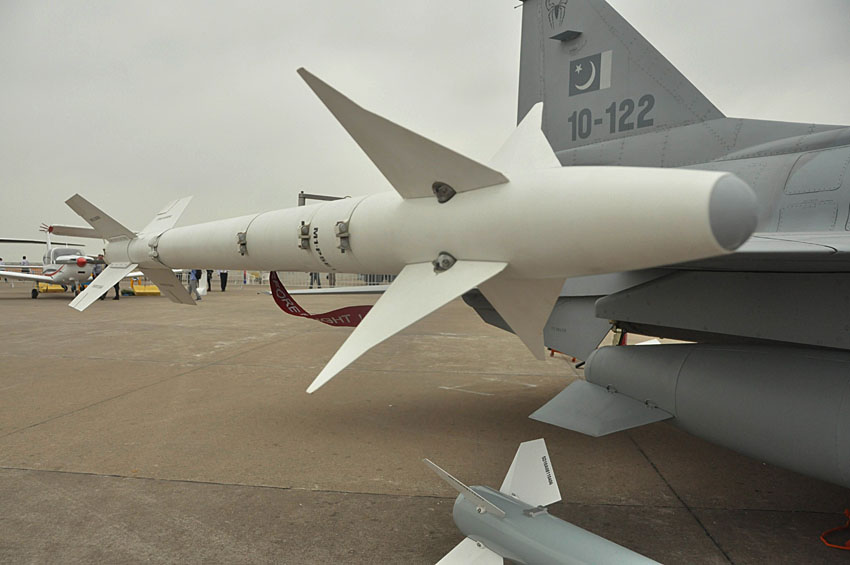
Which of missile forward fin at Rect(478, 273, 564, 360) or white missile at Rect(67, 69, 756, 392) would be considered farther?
missile forward fin at Rect(478, 273, 564, 360)

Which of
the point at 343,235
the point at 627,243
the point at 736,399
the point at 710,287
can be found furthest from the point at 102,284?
the point at 736,399

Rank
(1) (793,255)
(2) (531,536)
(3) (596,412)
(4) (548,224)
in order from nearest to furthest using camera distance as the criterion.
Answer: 1. (4) (548,224)
2. (1) (793,255)
3. (2) (531,536)
4. (3) (596,412)

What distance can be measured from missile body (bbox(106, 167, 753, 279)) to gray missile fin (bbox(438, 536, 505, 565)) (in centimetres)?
137

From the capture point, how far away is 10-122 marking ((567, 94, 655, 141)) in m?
4.37

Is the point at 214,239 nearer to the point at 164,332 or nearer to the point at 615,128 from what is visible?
the point at 615,128

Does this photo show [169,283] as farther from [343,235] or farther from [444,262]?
[444,262]

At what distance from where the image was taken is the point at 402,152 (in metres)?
2.57

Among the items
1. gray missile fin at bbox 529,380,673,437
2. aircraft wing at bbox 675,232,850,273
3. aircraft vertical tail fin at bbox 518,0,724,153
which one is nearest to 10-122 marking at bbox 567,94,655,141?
aircraft vertical tail fin at bbox 518,0,724,153

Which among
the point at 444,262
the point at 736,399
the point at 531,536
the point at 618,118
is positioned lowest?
the point at 531,536

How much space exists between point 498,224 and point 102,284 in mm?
4863

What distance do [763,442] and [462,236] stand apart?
2.08 meters

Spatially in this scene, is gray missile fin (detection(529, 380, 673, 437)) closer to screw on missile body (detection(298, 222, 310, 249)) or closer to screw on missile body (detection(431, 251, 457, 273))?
screw on missile body (detection(431, 251, 457, 273))

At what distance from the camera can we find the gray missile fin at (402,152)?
2.42 metres

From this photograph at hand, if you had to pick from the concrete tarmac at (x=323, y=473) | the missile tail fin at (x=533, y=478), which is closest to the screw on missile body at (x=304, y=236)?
the concrete tarmac at (x=323, y=473)
